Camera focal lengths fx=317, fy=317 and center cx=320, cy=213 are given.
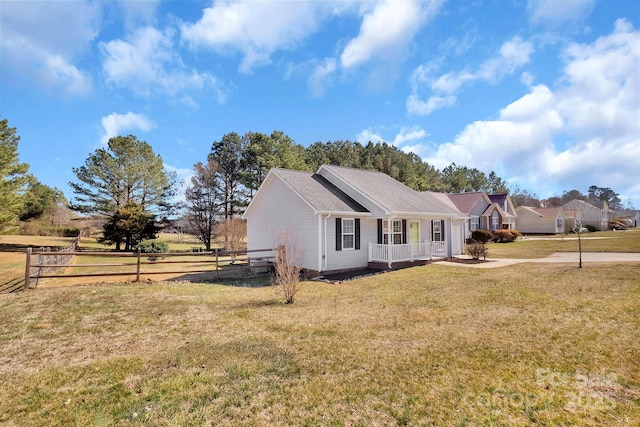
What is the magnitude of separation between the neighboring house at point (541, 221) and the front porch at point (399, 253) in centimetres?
3845

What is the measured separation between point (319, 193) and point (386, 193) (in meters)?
4.55

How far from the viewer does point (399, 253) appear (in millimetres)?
16391

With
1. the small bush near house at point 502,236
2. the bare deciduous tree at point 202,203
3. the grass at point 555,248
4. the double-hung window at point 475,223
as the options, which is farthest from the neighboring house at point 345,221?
the small bush near house at point 502,236

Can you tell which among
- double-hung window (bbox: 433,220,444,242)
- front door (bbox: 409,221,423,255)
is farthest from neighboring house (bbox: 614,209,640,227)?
front door (bbox: 409,221,423,255)

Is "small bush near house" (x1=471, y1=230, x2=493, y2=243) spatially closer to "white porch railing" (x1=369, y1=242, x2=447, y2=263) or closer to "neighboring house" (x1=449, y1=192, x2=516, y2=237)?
"neighboring house" (x1=449, y1=192, x2=516, y2=237)

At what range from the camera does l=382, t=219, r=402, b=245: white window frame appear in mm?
16802

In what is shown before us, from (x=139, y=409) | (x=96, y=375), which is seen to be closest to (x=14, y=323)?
(x=96, y=375)

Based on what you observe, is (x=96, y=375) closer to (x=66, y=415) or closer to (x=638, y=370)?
(x=66, y=415)

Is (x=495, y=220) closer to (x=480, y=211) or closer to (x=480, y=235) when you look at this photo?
(x=480, y=211)

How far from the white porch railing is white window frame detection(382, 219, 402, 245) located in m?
0.71

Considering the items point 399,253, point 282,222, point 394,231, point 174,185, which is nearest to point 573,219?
point 394,231

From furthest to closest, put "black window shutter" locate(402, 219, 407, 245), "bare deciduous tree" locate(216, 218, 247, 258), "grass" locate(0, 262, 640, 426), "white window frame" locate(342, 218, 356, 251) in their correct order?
"bare deciduous tree" locate(216, 218, 247, 258) → "black window shutter" locate(402, 219, 407, 245) → "white window frame" locate(342, 218, 356, 251) → "grass" locate(0, 262, 640, 426)

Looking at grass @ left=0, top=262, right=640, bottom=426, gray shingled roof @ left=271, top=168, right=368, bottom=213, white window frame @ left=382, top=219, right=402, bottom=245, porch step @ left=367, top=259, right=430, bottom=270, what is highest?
gray shingled roof @ left=271, top=168, right=368, bottom=213

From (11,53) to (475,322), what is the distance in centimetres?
1972
